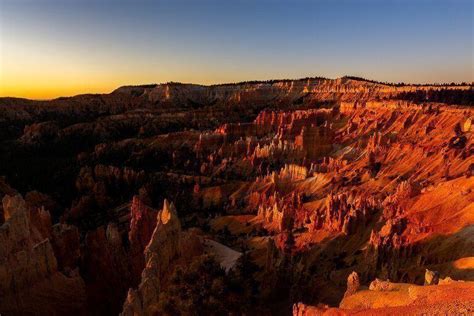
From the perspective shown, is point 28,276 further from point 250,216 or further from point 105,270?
point 250,216

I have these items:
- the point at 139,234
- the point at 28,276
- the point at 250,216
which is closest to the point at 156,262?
the point at 28,276

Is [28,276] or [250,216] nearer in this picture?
[28,276]

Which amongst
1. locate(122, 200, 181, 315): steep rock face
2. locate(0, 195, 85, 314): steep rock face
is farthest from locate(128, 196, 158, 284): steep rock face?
locate(0, 195, 85, 314): steep rock face

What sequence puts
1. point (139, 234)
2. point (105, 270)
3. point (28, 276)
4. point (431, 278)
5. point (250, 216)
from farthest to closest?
1. point (250, 216)
2. point (139, 234)
3. point (105, 270)
4. point (28, 276)
5. point (431, 278)

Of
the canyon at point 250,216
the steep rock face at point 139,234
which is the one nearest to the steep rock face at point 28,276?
the canyon at point 250,216

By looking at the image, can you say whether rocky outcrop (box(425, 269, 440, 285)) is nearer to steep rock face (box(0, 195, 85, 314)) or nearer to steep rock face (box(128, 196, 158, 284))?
steep rock face (box(128, 196, 158, 284))
